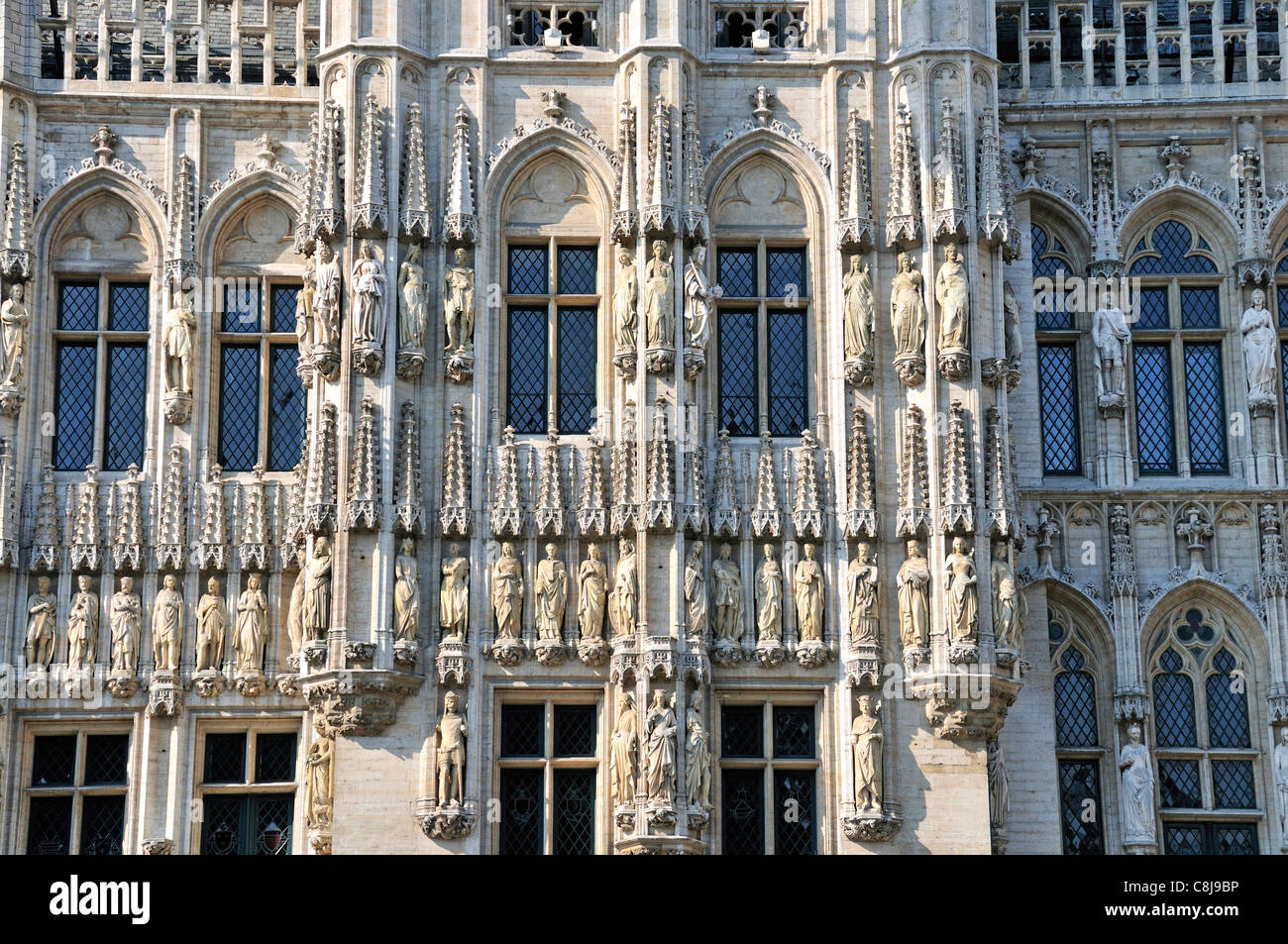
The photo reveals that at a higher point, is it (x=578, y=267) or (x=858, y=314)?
(x=578, y=267)

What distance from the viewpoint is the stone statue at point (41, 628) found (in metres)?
34.9

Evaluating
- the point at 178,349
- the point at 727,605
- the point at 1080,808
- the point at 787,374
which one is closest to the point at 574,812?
the point at 727,605

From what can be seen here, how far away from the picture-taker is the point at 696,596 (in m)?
33.9

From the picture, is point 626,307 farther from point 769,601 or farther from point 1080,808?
point 1080,808

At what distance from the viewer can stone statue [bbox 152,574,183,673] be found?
115ft

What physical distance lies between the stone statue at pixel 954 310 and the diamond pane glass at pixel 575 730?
6550 mm

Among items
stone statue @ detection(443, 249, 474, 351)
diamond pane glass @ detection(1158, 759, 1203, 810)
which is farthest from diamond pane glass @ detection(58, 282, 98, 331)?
diamond pane glass @ detection(1158, 759, 1203, 810)

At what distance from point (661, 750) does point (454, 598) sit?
330 centimetres

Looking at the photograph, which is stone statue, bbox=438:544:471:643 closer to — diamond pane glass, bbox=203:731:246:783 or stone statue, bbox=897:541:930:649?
diamond pane glass, bbox=203:731:246:783

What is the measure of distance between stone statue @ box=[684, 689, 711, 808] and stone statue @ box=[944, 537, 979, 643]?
3313mm

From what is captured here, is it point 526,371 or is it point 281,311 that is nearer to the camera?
point 526,371
